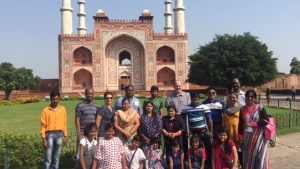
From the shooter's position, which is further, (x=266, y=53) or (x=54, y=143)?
(x=266, y=53)

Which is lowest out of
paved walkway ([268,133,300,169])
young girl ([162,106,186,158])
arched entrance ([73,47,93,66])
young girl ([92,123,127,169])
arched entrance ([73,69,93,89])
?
paved walkway ([268,133,300,169])

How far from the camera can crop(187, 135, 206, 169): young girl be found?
3.60m

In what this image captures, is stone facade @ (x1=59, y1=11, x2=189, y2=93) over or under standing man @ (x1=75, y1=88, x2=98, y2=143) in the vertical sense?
over

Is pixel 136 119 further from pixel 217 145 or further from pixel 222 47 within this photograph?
pixel 222 47

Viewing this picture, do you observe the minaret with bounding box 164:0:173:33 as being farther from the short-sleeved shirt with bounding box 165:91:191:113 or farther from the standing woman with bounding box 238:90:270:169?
the standing woman with bounding box 238:90:270:169

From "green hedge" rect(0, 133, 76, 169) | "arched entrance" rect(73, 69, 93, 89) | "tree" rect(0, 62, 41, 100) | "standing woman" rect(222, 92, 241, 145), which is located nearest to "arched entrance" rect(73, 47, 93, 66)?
"arched entrance" rect(73, 69, 93, 89)

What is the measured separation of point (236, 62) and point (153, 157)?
18.2m

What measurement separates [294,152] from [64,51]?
2407 centimetres

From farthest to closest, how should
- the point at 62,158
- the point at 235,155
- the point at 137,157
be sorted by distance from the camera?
the point at 62,158, the point at 137,157, the point at 235,155

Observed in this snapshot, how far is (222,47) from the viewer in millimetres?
22016

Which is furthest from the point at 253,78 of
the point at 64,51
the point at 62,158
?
the point at 62,158

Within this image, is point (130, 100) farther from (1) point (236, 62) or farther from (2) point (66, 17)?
(2) point (66, 17)

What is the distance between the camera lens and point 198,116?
3.73m

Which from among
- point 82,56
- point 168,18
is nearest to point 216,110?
point 82,56
